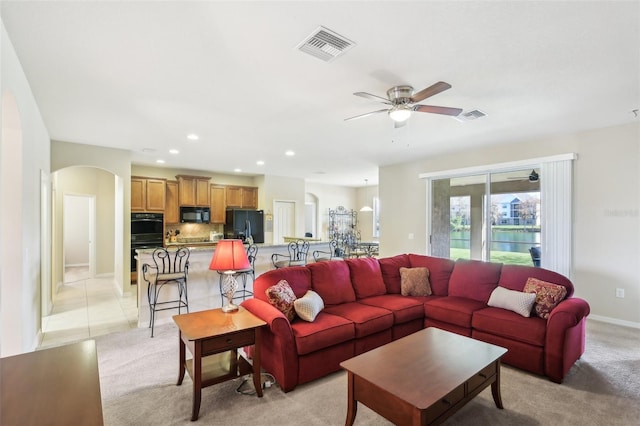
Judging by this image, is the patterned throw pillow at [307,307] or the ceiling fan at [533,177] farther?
the ceiling fan at [533,177]

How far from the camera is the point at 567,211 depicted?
4734 mm

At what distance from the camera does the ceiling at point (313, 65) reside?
6.64 feet

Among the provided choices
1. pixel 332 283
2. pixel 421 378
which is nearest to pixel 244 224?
pixel 332 283

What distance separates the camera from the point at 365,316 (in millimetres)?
3174

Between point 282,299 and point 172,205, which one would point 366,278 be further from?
point 172,205

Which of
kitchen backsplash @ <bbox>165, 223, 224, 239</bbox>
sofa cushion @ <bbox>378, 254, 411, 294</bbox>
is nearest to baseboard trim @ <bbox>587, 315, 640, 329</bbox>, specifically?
sofa cushion @ <bbox>378, 254, 411, 294</bbox>

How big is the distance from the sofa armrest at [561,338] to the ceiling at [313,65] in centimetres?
210

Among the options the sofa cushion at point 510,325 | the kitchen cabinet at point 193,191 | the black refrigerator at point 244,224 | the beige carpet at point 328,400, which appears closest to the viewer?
the beige carpet at point 328,400

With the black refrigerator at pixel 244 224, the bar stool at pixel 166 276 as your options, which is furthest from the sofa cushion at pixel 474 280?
the black refrigerator at pixel 244 224

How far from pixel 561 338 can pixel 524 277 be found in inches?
34.2

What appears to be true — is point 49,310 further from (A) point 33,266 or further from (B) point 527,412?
(B) point 527,412

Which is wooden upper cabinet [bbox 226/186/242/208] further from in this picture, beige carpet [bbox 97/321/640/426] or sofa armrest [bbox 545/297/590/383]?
sofa armrest [bbox 545/297/590/383]

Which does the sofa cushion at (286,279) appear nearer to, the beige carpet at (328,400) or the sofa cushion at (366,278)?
the sofa cushion at (366,278)

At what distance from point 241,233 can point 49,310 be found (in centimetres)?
413
